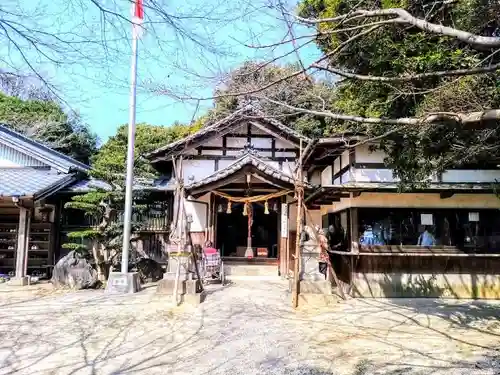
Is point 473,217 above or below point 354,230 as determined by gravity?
above

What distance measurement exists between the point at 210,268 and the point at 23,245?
624 centimetres

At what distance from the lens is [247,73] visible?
5426mm

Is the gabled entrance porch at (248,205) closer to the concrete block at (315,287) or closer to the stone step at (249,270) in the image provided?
the stone step at (249,270)

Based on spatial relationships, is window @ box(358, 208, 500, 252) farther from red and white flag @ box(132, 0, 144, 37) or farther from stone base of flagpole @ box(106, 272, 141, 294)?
red and white flag @ box(132, 0, 144, 37)

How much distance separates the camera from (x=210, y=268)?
13422 millimetres

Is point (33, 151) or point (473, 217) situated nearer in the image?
point (473, 217)

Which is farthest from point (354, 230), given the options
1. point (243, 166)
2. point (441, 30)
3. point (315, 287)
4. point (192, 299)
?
point (441, 30)

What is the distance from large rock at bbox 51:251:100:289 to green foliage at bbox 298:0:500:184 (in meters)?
9.39

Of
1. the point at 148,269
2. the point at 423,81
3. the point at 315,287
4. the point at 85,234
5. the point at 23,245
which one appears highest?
the point at 423,81

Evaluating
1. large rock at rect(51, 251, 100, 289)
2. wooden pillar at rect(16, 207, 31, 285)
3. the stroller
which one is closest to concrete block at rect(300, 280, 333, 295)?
the stroller

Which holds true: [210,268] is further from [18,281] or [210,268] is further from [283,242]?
[18,281]

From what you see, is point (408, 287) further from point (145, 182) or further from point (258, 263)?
point (145, 182)

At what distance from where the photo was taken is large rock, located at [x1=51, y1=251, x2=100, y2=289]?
41.0 feet

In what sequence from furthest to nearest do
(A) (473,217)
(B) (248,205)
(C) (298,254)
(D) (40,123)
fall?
(D) (40,123) → (B) (248,205) → (A) (473,217) → (C) (298,254)
